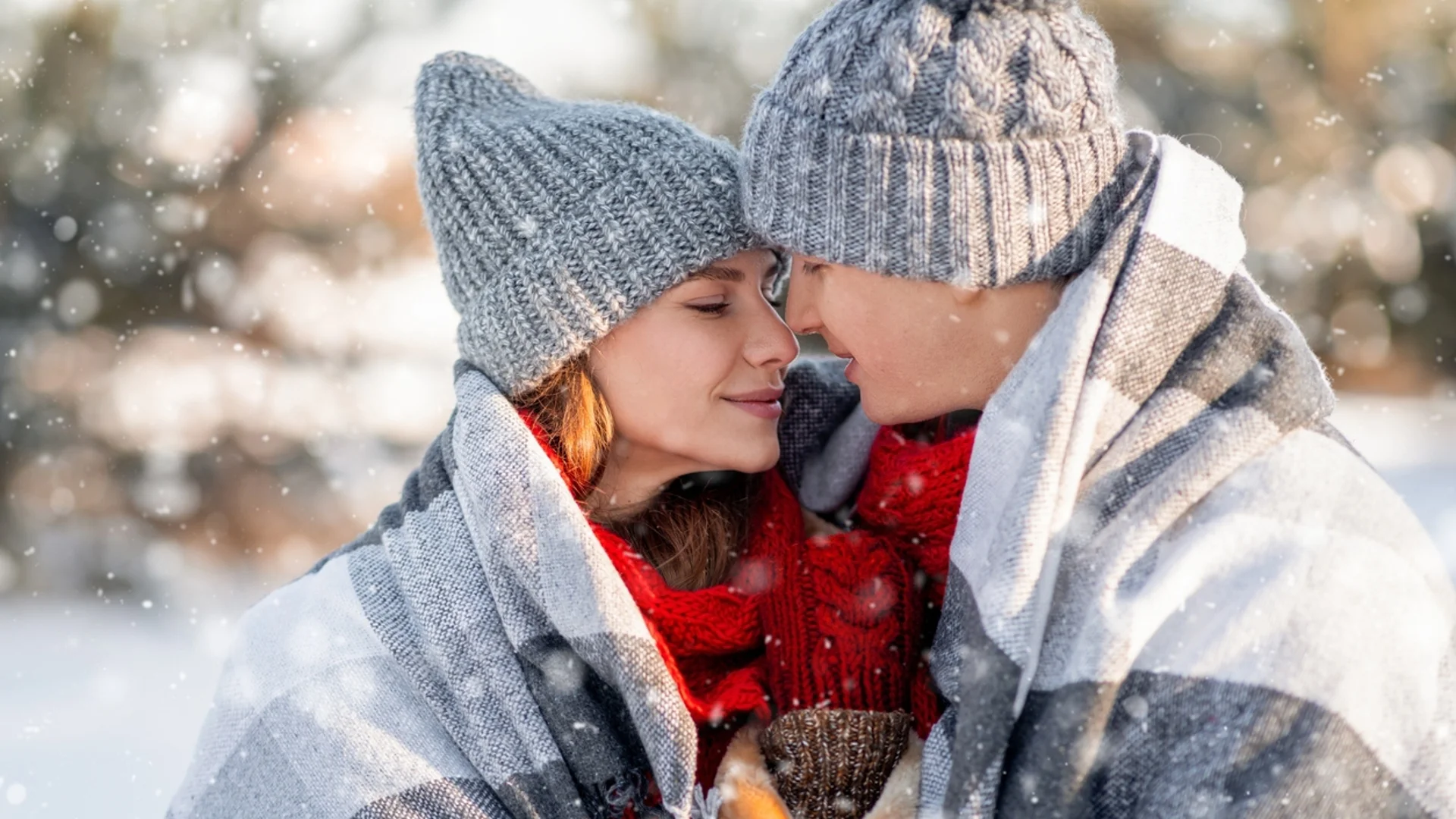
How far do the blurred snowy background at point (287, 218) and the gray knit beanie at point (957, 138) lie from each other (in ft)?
13.5

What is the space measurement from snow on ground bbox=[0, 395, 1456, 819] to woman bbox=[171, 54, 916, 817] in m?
2.15

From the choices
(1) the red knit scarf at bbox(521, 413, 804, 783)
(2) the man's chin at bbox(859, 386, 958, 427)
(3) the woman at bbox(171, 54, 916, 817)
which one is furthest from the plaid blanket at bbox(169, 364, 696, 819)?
(2) the man's chin at bbox(859, 386, 958, 427)

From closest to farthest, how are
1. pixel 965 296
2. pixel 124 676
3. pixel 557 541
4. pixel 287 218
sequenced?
pixel 965 296 → pixel 557 541 → pixel 124 676 → pixel 287 218

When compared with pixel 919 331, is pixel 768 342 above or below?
below

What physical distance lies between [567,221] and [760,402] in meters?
0.51

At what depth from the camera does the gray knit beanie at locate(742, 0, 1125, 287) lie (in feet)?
5.32

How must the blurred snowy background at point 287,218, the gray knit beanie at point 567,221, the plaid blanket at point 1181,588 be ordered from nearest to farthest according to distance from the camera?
the plaid blanket at point 1181,588 < the gray knit beanie at point 567,221 < the blurred snowy background at point 287,218

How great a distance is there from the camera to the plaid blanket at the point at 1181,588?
4.64 ft

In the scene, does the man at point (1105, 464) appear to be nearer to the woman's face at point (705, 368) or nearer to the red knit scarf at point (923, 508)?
the red knit scarf at point (923, 508)

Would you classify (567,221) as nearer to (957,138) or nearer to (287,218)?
(957,138)

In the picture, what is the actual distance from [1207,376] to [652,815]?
3.57 feet

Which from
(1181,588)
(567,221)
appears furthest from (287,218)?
(1181,588)

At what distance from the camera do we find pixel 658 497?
7.94 ft

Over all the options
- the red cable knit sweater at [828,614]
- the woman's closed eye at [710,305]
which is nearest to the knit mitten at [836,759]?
the red cable knit sweater at [828,614]
